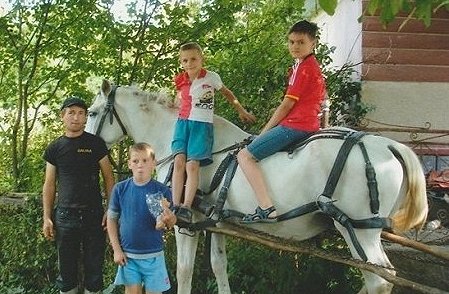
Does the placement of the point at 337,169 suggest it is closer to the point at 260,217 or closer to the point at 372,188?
the point at 372,188

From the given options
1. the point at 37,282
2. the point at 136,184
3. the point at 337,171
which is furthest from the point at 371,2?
the point at 37,282

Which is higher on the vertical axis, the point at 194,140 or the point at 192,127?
the point at 192,127

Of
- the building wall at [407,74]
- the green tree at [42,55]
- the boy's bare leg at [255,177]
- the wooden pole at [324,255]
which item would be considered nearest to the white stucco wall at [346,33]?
the building wall at [407,74]

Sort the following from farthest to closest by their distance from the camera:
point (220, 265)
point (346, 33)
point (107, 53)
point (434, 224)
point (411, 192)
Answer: point (346, 33) < point (107, 53) < point (434, 224) < point (220, 265) < point (411, 192)

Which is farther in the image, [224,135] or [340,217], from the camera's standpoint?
[224,135]

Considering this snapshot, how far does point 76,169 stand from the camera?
4594 millimetres

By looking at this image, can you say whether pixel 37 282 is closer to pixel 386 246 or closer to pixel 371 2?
pixel 386 246

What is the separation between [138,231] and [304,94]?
156cm

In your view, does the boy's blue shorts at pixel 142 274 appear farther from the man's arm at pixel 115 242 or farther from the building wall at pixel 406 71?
the building wall at pixel 406 71

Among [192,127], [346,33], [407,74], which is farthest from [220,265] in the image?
[346,33]

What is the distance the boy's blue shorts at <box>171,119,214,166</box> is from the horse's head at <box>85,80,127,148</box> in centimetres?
75

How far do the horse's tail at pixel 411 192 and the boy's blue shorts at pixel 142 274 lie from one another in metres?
1.76

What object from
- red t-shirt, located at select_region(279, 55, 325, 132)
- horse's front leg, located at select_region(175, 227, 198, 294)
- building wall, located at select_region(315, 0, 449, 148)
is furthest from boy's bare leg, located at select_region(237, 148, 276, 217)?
building wall, located at select_region(315, 0, 449, 148)

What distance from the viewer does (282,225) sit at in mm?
4539
